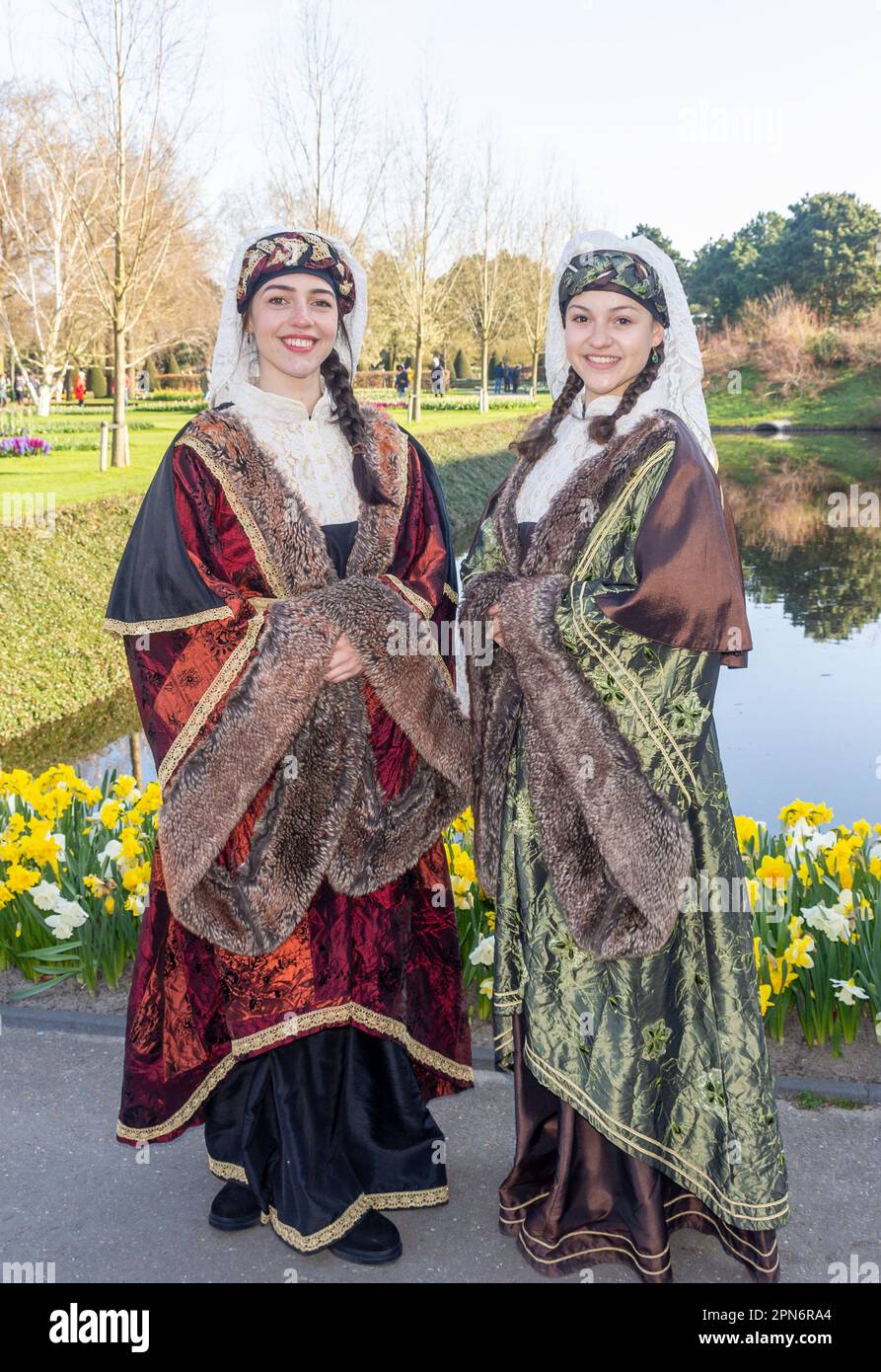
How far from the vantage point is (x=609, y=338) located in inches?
109

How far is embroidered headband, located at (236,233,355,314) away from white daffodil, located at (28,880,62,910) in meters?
2.23

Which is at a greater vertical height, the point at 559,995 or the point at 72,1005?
the point at 559,995

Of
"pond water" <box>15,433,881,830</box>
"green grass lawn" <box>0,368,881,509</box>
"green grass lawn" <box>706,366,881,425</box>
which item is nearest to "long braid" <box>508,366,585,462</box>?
"pond water" <box>15,433,881,830</box>

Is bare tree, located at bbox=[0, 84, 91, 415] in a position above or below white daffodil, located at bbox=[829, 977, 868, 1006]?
above

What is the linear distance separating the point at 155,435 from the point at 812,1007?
23.1m

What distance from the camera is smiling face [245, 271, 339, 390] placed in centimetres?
294

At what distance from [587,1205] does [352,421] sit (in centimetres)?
201

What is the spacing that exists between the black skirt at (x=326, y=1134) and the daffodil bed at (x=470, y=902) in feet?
2.38

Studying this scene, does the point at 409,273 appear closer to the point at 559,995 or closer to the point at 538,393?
the point at 538,393

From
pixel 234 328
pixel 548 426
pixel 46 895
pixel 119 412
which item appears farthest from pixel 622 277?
pixel 119 412

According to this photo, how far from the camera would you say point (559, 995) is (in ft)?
9.24

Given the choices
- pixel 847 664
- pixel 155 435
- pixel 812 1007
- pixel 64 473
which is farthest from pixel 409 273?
pixel 812 1007

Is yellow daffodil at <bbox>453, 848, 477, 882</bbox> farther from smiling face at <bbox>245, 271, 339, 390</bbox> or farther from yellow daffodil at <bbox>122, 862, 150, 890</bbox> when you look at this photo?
smiling face at <bbox>245, 271, 339, 390</bbox>

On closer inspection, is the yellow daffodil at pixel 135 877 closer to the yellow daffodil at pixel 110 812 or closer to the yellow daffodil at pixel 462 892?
the yellow daffodil at pixel 110 812
